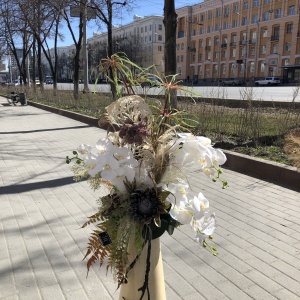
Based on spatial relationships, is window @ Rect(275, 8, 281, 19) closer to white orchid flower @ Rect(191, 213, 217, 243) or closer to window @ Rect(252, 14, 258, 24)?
window @ Rect(252, 14, 258, 24)

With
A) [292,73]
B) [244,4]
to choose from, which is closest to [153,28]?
[244,4]

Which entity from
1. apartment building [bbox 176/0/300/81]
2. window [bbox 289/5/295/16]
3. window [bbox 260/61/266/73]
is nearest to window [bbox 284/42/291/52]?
apartment building [bbox 176/0/300/81]

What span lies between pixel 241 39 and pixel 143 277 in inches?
3067

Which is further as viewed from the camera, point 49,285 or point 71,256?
point 71,256

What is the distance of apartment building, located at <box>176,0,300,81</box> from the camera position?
63438 mm

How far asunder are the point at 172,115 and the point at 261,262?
6.05 feet

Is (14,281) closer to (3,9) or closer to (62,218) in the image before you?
(62,218)

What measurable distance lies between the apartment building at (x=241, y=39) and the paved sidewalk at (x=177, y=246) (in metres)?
53.1

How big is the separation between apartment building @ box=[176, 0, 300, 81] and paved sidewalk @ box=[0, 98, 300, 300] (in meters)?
53.1

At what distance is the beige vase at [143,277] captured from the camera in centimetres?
182

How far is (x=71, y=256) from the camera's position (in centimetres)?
310

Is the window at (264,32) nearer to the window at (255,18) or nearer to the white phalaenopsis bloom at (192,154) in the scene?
the window at (255,18)

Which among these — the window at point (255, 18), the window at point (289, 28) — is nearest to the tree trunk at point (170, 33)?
the window at point (289, 28)

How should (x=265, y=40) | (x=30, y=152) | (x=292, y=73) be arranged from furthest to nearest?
(x=265, y=40) → (x=292, y=73) → (x=30, y=152)
